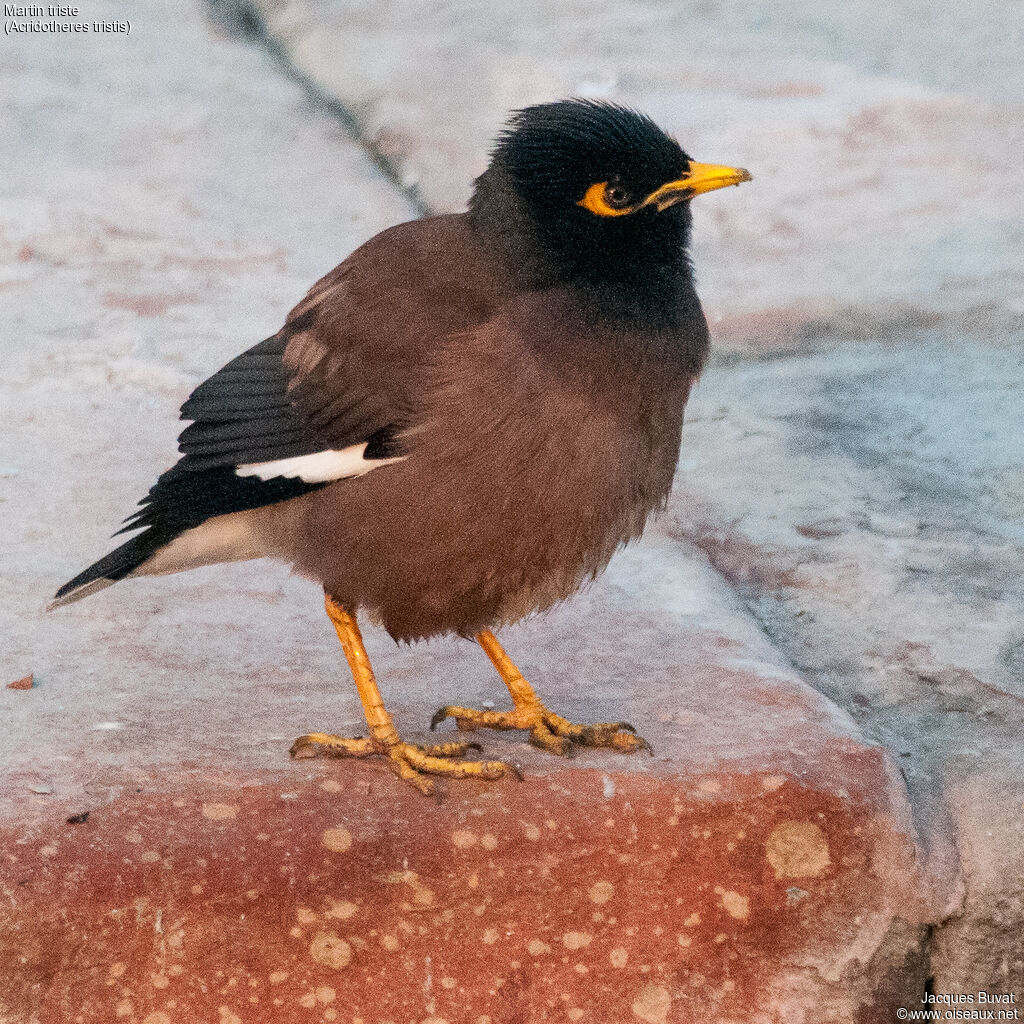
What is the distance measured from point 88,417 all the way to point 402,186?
2935 mm

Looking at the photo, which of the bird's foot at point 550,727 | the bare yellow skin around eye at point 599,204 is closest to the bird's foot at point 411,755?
the bird's foot at point 550,727

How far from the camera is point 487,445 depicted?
308 cm

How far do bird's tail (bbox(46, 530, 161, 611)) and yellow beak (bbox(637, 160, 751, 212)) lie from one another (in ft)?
4.58

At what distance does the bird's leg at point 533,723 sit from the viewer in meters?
3.42

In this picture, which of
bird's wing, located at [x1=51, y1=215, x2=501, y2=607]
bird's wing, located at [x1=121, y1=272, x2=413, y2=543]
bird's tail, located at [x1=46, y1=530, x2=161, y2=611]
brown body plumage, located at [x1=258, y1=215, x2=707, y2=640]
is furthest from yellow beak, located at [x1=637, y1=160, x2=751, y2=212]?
bird's tail, located at [x1=46, y1=530, x2=161, y2=611]

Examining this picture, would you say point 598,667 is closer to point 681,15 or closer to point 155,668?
point 155,668

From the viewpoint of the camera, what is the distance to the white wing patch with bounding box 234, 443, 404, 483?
3.24m

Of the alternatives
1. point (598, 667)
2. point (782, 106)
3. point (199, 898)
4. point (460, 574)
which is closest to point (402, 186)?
point (782, 106)

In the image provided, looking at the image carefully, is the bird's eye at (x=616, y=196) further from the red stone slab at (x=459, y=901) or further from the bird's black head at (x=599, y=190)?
the red stone slab at (x=459, y=901)

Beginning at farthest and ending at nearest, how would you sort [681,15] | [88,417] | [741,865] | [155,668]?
[681,15] < [88,417] < [155,668] < [741,865]

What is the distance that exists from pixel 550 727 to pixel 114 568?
110 centimetres

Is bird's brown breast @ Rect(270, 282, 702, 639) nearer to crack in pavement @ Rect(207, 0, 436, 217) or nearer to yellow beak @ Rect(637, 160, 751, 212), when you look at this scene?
yellow beak @ Rect(637, 160, 751, 212)

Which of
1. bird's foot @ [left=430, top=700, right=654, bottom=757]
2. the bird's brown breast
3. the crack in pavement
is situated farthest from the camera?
the crack in pavement

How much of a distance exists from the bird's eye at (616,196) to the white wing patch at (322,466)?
71cm
